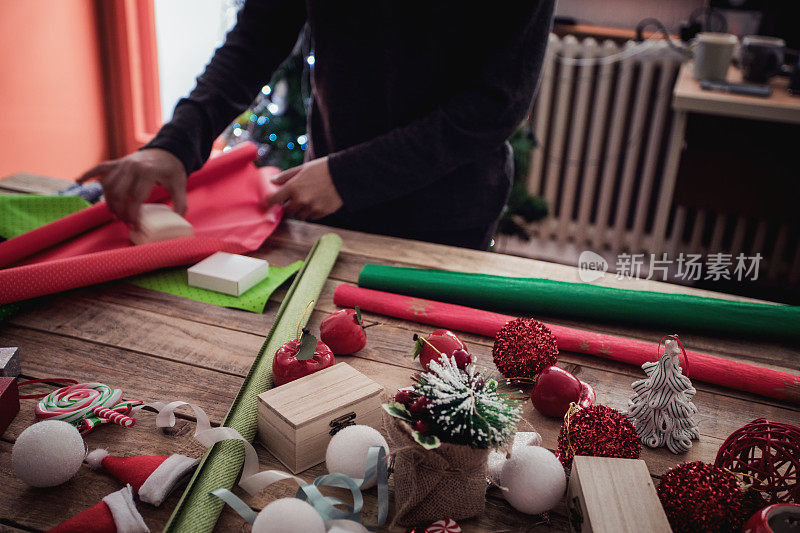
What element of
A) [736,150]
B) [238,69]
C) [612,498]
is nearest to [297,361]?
[612,498]

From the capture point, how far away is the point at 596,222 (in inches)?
133

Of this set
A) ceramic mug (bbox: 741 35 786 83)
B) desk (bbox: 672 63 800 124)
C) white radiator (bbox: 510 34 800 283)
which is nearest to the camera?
desk (bbox: 672 63 800 124)

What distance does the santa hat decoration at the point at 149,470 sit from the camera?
24.2 inches

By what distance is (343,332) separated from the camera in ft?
2.81

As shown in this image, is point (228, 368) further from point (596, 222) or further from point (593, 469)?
point (596, 222)

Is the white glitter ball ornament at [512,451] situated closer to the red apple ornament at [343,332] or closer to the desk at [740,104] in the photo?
the red apple ornament at [343,332]

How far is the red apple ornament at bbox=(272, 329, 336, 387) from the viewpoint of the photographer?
2.47 ft

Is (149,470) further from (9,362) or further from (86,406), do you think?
(9,362)

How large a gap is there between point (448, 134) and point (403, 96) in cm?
14

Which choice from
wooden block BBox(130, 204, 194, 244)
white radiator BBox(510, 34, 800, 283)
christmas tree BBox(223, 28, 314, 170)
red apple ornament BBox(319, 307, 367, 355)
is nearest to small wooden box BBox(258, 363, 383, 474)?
red apple ornament BBox(319, 307, 367, 355)

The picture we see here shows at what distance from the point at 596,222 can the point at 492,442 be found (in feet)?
9.80

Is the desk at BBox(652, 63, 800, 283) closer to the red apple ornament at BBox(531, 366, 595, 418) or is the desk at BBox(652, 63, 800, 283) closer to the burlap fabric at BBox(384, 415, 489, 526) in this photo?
the red apple ornament at BBox(531, 366, 595, 418)

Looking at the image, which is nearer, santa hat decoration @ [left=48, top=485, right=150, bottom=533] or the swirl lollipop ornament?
santa hat decoration @ [left=48, top=485, right=150, bottom=533]

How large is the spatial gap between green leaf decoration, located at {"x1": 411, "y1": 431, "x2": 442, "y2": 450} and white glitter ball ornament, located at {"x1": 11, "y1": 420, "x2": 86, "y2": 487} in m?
0.34
